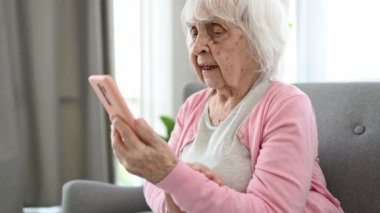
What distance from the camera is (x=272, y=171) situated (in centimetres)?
83

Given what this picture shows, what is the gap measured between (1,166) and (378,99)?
5.35ft

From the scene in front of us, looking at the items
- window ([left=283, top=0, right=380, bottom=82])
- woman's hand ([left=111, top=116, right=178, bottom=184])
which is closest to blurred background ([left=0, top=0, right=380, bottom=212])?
window ([left=283, top=0, right=380, bottom=82])

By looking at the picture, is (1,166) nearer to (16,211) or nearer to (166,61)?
(16,211)

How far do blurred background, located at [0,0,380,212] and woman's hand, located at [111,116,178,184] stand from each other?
1.18 m

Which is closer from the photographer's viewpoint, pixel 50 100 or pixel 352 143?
pixel 352 143

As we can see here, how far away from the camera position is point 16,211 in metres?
1.95

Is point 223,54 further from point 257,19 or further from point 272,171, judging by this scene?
point 272,171

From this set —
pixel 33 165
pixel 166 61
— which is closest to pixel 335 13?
pixel 166 61

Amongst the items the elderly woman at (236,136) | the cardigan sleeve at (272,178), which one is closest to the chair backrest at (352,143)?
the elderly woman at (236,136)

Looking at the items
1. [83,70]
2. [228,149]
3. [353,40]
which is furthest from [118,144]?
[83,70]

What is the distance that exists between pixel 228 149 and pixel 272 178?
153 millimetres

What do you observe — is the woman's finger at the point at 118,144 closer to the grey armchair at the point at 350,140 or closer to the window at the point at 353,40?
the grey armchair at the point at 350,140

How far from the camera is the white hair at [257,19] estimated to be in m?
0.96

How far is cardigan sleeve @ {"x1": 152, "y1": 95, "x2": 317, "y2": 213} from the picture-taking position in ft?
2.59
